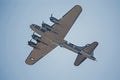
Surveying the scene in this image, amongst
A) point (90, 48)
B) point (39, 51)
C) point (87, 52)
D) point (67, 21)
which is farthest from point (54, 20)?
point (87, 52)

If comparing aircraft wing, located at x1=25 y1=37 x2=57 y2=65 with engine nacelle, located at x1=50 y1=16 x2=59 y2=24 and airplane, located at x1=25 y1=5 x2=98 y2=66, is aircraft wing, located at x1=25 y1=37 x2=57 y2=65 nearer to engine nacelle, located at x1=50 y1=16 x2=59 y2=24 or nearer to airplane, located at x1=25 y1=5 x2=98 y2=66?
airplane, located at x1=25 y1=5 x2=98 y2=66

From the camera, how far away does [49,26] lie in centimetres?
3575

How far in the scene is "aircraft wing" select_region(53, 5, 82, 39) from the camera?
34.5 meters

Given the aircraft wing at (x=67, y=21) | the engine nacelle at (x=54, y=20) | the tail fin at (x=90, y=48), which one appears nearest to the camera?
the aircraft wing at (x=67, y=21)

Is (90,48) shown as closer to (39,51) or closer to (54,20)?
(54,20)

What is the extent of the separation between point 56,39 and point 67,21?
12.7 feet

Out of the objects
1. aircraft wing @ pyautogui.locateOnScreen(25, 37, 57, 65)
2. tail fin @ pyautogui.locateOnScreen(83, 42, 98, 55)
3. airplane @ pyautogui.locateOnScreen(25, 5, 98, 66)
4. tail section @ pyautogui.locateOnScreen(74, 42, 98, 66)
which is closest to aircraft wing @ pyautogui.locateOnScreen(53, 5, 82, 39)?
airplane @ pyautogui.locateOnScreen(25, 5, 98, 66)

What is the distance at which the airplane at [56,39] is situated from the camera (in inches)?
1383

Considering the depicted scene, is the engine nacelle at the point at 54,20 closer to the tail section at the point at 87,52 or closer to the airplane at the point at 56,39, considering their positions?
the airplane at the point at 56,39

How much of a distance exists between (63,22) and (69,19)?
108 centimetres

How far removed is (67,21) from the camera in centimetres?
3538

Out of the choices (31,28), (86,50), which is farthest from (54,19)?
(86,50)

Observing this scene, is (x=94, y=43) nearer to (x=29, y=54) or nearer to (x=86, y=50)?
(x=86, y=50)

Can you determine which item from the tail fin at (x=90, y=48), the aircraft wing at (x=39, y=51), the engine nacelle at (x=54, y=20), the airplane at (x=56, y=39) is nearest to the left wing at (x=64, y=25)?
the airplane at (x=56, y=39)
